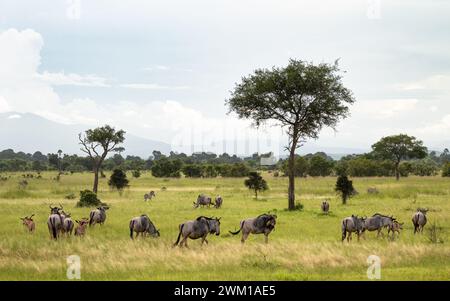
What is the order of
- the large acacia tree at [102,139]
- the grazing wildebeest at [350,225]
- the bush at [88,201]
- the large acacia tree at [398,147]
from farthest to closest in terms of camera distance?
the large acacia tree at [398,147] < the large acacia tree at [102,139] < the bush at [88,201] < the grazing wildebeest at [350,225]

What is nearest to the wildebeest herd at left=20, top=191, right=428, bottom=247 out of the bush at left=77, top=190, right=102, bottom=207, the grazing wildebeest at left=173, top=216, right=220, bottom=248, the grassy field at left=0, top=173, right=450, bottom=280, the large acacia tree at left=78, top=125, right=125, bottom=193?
the grazing wildebeest at left=173, top=216, right=220, bottom=248

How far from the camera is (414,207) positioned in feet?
135

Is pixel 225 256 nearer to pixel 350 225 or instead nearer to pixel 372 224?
pixel 350 225

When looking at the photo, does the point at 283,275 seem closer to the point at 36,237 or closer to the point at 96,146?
the point at 36,237

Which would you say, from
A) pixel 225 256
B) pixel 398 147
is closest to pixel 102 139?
Answer: pixel 225 256

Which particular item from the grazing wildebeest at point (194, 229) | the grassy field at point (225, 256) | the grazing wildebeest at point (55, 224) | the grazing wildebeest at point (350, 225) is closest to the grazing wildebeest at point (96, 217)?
the grassy field at point (225, 256)

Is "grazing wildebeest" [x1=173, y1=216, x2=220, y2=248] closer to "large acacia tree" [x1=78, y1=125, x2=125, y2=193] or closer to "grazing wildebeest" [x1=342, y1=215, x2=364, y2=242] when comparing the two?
"grazing wildebeest" [x1=342, y1=215, x2=364, y2=242]

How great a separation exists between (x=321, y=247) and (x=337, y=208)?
2149cm

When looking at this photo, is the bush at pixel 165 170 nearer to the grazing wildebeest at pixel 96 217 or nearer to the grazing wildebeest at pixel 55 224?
the grazing wildebeest at pixel 96 217

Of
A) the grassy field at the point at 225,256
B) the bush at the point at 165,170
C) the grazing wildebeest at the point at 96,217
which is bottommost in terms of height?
the grassy field at the point at 225,256

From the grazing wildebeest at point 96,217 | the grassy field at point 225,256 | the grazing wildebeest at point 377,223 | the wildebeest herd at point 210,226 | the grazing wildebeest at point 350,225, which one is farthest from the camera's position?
the grazing wildebeest at point 96,217

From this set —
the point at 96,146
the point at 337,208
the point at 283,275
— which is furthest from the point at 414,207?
the point at 96,146

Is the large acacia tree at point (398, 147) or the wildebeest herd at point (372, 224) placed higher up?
the large acacia tree at point (398, 147)
